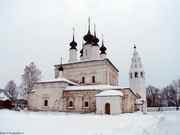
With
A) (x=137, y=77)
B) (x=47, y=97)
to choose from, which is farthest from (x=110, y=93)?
(x=137, y=77)

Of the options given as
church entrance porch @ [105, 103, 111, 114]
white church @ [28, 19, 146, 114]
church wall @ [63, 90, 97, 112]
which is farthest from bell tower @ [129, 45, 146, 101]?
church entrance porch @ [105, 103, 111, 114]

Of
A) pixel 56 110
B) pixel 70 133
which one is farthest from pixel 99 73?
pixel 70 133

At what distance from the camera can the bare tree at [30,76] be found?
35719 millimetres

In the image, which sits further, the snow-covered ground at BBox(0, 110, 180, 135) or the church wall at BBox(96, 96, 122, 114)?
the church wall at BBox(96, 96, 122, 114)

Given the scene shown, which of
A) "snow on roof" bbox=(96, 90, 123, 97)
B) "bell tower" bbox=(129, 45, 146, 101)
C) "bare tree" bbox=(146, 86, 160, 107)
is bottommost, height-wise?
"bare tree" bbox=(146, 86, 160, 107)

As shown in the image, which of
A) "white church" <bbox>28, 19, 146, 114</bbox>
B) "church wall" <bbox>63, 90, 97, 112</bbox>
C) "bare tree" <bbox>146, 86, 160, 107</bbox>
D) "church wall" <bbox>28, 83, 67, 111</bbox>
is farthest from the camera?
"bare tree" <bbox>146, 86, 160, 107</bbox>

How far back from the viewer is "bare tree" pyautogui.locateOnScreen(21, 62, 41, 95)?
117ft

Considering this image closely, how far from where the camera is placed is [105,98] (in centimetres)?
2361

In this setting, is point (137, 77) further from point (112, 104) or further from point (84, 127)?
point (84, 127)

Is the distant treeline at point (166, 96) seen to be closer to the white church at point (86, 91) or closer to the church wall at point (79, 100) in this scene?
the white church at point (86, 91)

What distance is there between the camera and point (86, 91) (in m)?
25.8

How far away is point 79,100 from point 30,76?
14359mm

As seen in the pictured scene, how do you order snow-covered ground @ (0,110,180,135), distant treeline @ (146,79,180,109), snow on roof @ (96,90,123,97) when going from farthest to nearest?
distant treeline @ (146,79,180,109) < snow on roof @ (96,90,123,97) < snow-covered ground @ (0,110,180,135)

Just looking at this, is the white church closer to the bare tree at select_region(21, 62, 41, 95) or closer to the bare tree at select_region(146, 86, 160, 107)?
the bare tree at select_region(21, 62, 41, 95)
